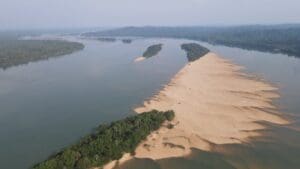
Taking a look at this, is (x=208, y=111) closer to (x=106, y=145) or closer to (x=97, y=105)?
(x=97, y=105)

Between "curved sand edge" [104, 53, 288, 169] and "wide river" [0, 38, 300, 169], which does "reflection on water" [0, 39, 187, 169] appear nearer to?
"wide river" [0, 38, 300, 169]

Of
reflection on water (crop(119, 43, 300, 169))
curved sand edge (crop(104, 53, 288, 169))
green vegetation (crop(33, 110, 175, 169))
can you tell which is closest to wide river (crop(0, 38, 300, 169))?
reflection on water (crop(119, 43, 300, 169))

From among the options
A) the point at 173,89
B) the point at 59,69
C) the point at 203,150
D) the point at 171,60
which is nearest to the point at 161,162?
the point at 203,150

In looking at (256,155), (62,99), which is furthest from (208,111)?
(62,99)

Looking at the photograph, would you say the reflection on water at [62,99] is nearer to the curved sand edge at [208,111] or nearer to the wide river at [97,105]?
the wide river at [97,105]

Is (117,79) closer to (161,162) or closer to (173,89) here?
(173,89)

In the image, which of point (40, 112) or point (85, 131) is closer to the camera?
point (85, 131)

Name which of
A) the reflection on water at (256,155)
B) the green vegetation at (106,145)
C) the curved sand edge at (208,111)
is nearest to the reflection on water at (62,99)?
the green vegetation at (106,145)
